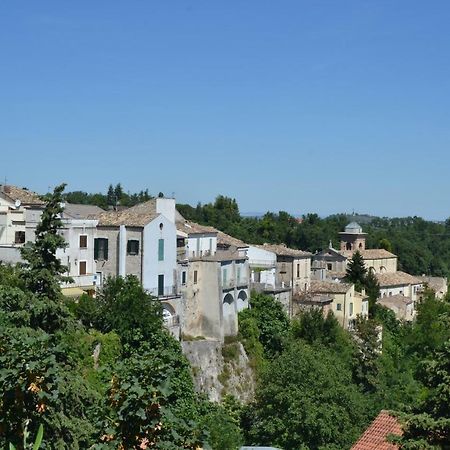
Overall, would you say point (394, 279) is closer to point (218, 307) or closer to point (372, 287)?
point (372, 287)

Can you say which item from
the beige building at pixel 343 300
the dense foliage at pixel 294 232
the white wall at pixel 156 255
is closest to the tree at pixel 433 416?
the white wall at pixel 156 255

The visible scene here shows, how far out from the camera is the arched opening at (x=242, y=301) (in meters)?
49.0

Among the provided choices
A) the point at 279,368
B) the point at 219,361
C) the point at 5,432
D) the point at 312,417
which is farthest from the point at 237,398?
the point at 5,432

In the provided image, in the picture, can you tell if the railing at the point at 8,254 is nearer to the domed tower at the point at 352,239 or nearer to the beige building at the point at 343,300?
the beige building at the point at 343,300

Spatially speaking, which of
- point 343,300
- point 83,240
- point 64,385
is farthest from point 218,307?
point 64,385

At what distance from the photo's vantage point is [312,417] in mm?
33781

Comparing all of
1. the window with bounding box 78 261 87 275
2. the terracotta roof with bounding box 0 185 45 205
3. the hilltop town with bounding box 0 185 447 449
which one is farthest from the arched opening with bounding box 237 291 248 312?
the terracotta roof with bounding box 0 185 45 205

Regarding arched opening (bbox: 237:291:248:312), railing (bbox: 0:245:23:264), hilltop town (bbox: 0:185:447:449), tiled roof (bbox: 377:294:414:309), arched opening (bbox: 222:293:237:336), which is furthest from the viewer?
tiled roof (bbox: 377:294:414:309)

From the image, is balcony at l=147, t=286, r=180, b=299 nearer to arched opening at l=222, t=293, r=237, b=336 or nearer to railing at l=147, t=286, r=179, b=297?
railing at l=147, t=286, r=179, b=297

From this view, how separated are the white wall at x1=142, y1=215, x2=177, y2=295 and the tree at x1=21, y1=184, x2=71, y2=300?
62.5ft

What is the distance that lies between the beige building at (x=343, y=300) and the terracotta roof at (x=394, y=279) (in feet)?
44.1

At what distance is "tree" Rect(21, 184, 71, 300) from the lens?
21.4m

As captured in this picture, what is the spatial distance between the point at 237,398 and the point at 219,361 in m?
2.40

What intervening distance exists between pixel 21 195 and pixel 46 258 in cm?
2660
